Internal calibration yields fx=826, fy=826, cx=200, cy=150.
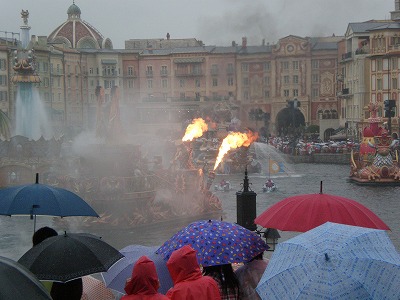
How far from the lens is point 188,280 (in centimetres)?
689

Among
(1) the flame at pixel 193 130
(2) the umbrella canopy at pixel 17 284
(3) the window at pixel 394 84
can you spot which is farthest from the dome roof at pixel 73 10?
(2) the umbrella canopy at pixel 17 284

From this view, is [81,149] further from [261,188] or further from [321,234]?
[321,234]

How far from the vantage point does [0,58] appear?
257ft

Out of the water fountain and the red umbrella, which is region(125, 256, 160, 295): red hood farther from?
the water fountain

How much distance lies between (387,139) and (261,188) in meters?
8.28

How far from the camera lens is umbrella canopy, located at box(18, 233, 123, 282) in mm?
7883

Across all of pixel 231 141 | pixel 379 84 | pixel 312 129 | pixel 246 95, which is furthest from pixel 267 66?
pixel 231 141

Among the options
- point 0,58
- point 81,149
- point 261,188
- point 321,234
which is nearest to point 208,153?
point 261,188

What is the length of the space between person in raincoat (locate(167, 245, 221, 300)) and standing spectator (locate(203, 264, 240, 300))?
1.10 meters

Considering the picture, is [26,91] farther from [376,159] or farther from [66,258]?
[66,258]

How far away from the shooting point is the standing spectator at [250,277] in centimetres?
834

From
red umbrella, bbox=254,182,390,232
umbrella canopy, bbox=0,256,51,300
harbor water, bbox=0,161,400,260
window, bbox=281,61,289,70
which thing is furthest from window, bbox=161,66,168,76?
umbrella canopy, bbox=0,256,51,300

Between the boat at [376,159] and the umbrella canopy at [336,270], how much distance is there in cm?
4487

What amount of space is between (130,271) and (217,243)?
4.15 ft
